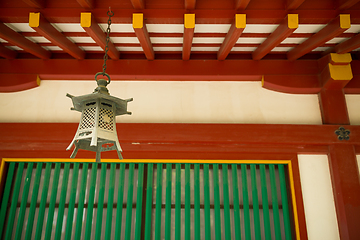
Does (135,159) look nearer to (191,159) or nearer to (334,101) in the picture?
(191,159)

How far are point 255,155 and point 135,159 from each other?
1519 millimetres

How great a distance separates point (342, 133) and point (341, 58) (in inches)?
38.4

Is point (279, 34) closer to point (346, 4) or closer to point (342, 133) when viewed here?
point (346, 4)

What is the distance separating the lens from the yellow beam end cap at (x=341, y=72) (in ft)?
10.8

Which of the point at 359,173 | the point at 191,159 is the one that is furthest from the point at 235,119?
the point at 359,173

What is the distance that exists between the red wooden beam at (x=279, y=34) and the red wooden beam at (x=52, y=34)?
2.41 metres

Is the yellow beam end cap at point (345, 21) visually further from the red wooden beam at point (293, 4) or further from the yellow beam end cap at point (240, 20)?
the yellow beam end cap at point (240, 20)

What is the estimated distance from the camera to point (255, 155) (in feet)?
10.6

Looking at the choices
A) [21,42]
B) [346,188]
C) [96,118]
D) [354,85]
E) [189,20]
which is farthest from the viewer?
[354,85]

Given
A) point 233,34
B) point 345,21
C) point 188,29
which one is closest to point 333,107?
point 345,21

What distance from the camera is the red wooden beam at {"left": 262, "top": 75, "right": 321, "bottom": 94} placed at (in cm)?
348

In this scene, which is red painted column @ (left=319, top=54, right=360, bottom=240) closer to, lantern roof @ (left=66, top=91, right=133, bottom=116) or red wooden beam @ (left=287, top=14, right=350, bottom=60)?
red wooden beam @ (left=287, top=14, right=350, bottom=60)

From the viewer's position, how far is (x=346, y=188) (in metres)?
3.00

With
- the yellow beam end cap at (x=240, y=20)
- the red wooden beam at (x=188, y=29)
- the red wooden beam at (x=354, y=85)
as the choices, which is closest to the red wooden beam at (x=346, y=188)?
the red wooden beam at (x=354, y=85)
